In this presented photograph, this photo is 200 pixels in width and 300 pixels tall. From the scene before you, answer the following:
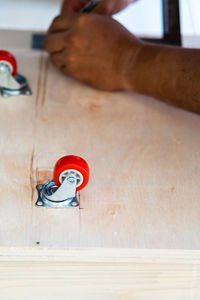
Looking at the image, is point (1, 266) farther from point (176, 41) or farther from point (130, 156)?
point (176, 41)

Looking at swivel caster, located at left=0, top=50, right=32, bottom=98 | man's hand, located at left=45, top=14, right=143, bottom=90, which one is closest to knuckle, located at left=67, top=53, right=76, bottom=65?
man's hand, located at left=45, top=14, right=143, bottom=90

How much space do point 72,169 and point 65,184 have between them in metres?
0.03

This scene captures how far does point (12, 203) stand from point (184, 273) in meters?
0.28

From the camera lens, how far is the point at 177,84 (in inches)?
33.5

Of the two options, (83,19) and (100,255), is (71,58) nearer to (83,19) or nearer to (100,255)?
(83,19)

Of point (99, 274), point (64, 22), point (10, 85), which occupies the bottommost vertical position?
point (99, 274)

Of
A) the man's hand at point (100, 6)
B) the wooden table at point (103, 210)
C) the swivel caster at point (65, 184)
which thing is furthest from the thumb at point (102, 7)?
the swivel caster at point (65, 184)

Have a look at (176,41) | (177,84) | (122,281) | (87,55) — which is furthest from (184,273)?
(176,41)

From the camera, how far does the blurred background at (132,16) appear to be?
4.46 ft

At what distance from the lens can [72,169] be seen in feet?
2.06

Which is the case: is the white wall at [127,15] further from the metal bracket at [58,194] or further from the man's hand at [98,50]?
the metal bracket at [58,194]


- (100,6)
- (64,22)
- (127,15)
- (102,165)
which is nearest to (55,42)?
(64,22)

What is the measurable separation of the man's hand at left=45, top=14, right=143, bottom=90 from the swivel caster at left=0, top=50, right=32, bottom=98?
119 millimetres

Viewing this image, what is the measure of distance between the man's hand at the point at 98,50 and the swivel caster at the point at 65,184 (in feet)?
1.20
